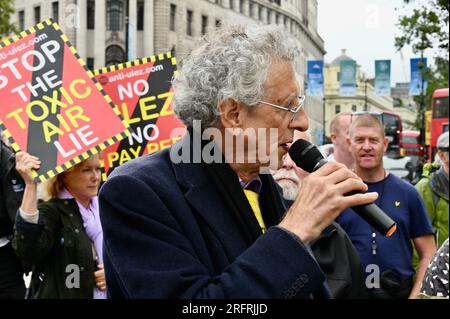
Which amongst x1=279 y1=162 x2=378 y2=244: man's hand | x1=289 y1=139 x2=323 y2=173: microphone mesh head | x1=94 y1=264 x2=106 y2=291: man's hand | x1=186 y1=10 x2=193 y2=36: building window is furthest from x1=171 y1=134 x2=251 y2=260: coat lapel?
x1=186 y1=10 x2=193 y2=36: building window

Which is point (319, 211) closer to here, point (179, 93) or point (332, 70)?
point (179, 93)

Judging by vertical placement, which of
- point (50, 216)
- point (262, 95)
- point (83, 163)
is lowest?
point (50, 216)

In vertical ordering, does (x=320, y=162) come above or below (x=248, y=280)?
above

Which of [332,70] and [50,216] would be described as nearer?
[50,216]

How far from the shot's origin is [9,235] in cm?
438

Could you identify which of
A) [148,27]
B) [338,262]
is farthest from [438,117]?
[338,262]

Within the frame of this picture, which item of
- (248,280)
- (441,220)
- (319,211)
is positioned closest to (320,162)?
(319,211)

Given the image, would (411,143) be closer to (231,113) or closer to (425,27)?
(425,27)

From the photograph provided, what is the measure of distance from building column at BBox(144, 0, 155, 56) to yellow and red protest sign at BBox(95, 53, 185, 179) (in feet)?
102

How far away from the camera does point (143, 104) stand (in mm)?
5324

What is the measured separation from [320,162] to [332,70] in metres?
43.1

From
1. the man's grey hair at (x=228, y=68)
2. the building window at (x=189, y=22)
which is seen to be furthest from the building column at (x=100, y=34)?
the man's grey hair at (x=228, y=68)

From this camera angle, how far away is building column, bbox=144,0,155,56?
3612cm

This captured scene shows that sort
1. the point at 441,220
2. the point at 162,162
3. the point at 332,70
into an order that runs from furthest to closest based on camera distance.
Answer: the point at 332,70
the point at 441,220
the point at 162,162
